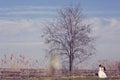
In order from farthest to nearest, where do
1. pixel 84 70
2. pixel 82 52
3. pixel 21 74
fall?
pixel 82 52 → pixel 84 70 → pixel 21 74

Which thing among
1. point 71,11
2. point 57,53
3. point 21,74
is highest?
point 71,11

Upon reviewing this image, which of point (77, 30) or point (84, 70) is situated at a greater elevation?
point (77, 30)

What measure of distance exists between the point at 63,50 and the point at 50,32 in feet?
9.44

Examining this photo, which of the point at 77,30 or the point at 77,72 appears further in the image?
the point at 77,30

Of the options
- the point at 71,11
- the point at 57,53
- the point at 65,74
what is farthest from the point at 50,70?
the point at 71,11

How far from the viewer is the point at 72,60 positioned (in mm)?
44875

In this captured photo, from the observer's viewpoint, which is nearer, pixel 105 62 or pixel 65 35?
pixel 105 62

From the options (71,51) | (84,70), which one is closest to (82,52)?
(71,51)

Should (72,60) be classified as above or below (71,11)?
below

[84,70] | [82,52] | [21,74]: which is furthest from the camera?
[82,52]

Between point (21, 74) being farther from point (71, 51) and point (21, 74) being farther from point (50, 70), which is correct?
point (71, 51)

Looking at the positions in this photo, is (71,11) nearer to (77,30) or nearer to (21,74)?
(77,30)

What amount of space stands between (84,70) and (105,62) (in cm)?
Result: 285

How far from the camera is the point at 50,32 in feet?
151
